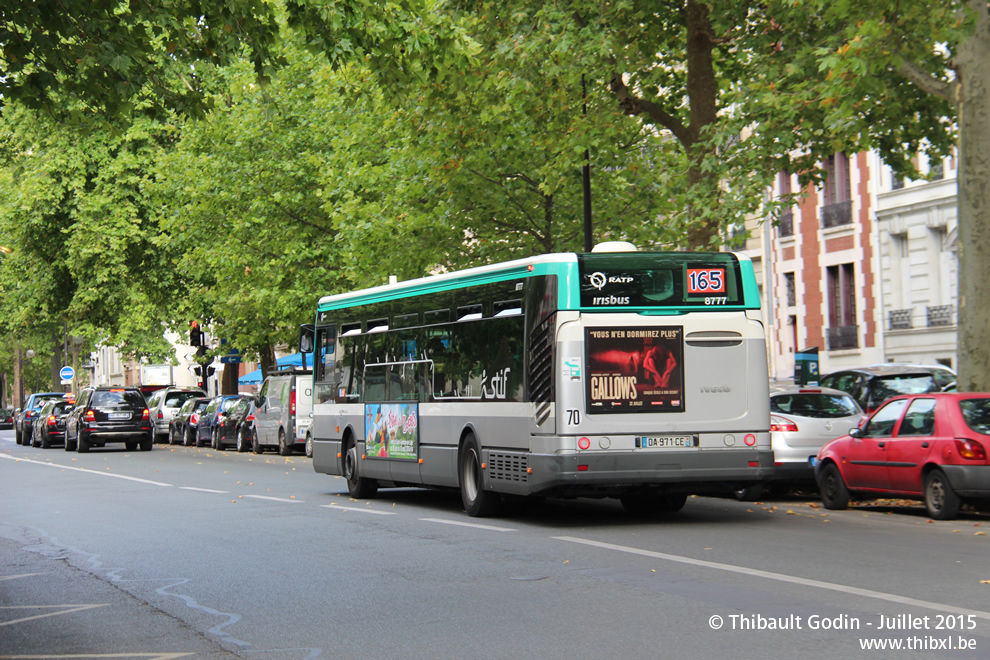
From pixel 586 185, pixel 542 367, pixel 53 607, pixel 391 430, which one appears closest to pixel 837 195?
pixel 586 185

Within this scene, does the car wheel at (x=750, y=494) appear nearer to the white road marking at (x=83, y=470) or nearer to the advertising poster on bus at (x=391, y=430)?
the advertising poster on bus at (x=391, y=430)

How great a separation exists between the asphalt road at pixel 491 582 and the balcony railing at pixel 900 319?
22295mm

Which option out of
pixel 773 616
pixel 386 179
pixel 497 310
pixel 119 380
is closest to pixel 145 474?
pixel 386 179

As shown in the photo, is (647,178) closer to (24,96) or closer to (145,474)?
(145,474)

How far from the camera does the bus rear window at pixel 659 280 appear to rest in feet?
47.6

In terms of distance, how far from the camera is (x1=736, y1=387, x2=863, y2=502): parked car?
60.0ft

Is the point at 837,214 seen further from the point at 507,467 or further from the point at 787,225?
the point at 507,467

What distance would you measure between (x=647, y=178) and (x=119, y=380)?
8611cm

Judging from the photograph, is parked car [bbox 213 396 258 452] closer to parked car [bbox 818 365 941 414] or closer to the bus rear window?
parked car [bbox 818 365 941 414]

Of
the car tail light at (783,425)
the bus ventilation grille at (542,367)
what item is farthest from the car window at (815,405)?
the bus ventilation grille at (542,367)

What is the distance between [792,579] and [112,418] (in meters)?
33.0

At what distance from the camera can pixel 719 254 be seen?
15.0 meters

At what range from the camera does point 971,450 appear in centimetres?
1455

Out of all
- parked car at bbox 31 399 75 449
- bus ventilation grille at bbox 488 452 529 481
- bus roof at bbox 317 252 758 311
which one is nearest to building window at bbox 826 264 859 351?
bus roof at bbox 317 252 758 311
